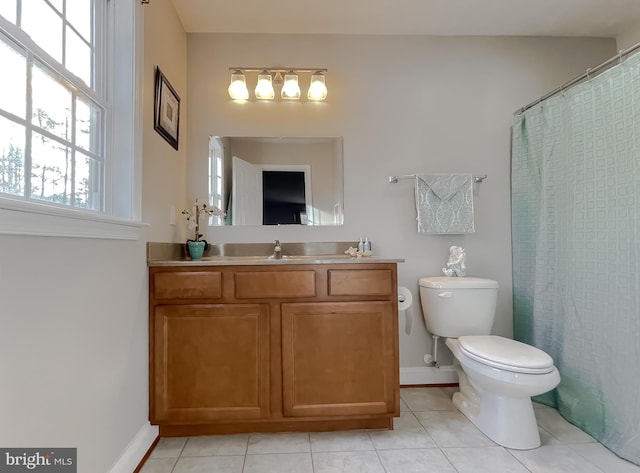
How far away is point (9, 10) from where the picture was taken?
0.95 m

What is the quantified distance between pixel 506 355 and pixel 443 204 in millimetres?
1001

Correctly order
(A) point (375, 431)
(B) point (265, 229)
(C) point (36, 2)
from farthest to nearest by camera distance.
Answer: (B) point (265, 229) < (A) point (375, 431) < (C) point (36, 2)

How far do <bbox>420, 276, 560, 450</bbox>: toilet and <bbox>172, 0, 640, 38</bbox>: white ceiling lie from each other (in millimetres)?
1661

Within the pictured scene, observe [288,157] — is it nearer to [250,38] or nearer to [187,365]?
[250,38]

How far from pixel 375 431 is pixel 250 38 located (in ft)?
8.21

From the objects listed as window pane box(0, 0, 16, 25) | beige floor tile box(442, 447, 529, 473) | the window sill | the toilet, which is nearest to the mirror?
the toilet

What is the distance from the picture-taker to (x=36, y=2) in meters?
1.06

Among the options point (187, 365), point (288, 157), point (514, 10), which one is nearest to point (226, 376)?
point (187, 365)

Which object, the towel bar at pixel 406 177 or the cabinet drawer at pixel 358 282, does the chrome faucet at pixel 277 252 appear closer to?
the cabinet drawer at pixel 358 282

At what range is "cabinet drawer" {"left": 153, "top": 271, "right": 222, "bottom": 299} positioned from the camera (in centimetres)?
163

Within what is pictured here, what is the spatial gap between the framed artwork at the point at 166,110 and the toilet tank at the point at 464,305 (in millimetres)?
1764

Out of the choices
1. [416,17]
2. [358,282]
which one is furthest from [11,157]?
Answer: [416,17]

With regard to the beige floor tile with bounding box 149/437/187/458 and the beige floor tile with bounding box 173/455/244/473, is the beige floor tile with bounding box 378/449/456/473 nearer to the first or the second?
the beige floor tile with bounding box 173/455/244/473

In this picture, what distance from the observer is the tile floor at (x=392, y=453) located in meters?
1.45
